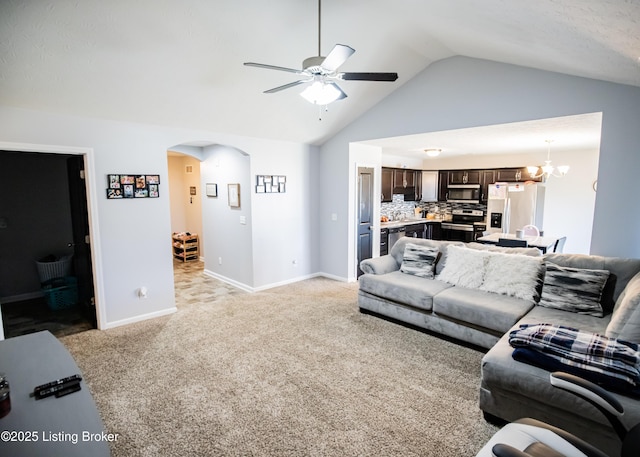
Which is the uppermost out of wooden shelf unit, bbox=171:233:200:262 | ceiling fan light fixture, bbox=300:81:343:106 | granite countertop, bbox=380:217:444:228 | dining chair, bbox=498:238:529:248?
ceiling fan light fixture, bbox=300:81:343:106

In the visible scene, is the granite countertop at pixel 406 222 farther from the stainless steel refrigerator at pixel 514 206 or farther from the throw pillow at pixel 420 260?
the throw pillow at pixel 420 260

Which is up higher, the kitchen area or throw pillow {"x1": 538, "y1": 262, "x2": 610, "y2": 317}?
the kitchen area

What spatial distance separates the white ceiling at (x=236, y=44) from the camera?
231 cm

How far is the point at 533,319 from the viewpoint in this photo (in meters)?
2.95

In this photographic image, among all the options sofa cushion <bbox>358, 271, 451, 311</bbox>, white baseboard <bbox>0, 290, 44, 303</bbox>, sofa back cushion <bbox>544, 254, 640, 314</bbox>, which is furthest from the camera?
white baseboard <bbox>0, 290, 44, 303</bbox>

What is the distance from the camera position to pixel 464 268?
390 cm

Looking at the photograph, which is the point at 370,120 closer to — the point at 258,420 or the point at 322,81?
the point at 322,81

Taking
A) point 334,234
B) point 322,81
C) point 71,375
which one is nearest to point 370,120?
point 334,234

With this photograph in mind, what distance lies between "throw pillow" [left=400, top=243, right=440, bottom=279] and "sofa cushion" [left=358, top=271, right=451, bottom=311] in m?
0.09

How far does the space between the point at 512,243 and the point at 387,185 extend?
9.76ft

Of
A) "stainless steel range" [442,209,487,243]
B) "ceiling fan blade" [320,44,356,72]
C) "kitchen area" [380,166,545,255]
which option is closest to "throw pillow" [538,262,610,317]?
"ceiling fan blade" [320,44,356,72]

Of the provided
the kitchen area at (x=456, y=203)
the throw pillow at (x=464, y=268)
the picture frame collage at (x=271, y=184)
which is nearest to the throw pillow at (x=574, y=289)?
the throw pillow at (x=464, y=268)

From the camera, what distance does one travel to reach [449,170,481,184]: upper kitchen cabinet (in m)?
7.94

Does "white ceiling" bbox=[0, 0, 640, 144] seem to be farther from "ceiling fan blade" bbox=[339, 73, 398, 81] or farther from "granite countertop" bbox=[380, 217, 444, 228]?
"granite countertop" bbox=[380, 217, 444, 228]
